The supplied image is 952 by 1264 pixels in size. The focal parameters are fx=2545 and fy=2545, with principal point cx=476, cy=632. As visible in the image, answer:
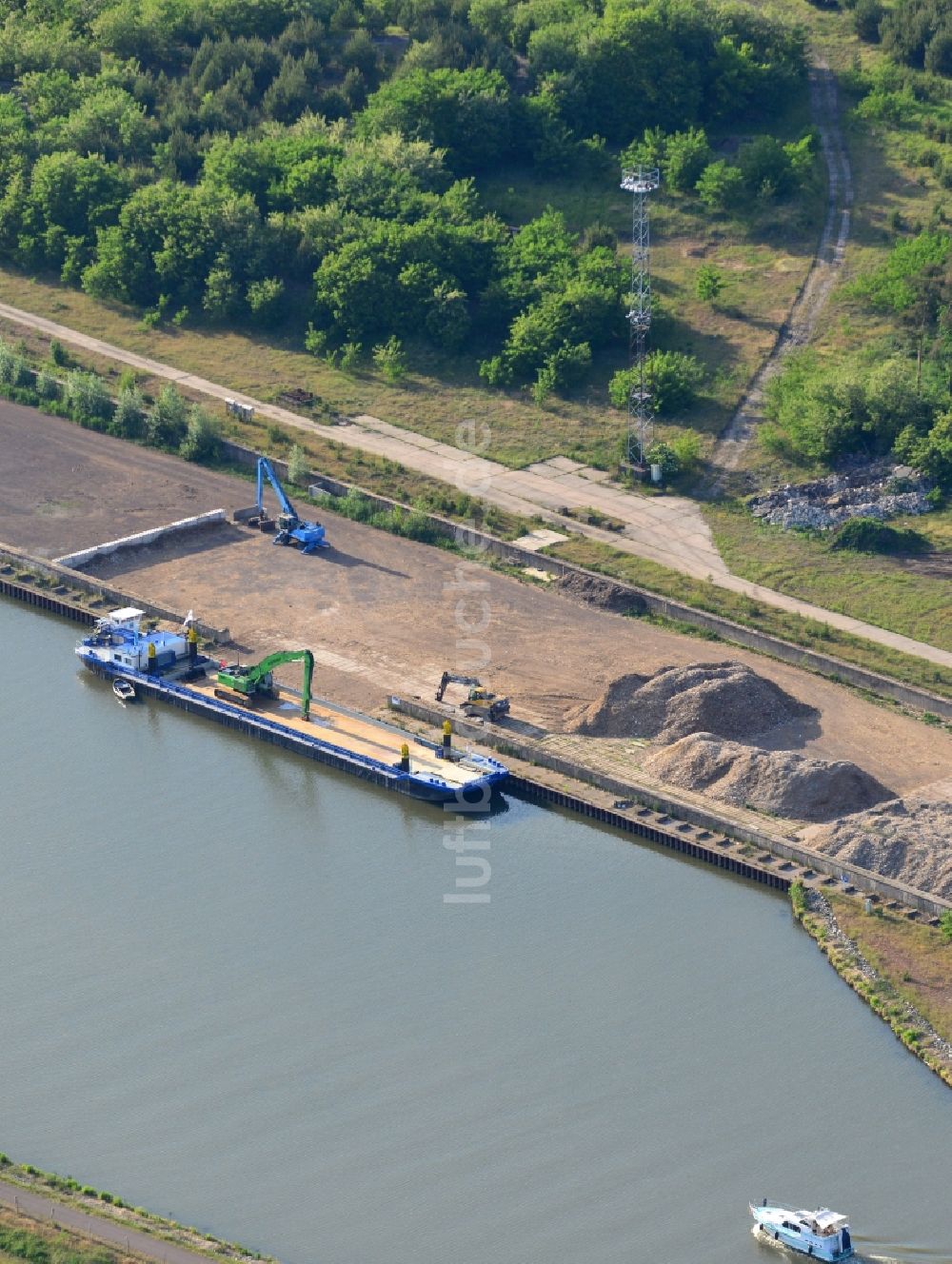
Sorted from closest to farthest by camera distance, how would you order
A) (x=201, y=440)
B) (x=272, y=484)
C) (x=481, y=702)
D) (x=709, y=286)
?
(x=481, y=702) → (x=272, y=484) → (x=201, y=440) → (x=709, y=286)

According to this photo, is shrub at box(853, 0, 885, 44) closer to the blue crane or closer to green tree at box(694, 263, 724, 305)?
green tree at box(694, 263, 724, 305)

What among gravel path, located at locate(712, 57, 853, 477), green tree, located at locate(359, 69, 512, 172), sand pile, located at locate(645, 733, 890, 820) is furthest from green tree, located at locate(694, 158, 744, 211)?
sand pile, located at locate(645, 733, 890, 820)

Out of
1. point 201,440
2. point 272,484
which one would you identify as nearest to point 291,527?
point 272,484

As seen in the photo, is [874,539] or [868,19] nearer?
[874,539]

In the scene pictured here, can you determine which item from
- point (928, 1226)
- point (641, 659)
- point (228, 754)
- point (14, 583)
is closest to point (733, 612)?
point (641, 659)

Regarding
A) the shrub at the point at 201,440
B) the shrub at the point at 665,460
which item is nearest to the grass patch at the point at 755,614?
the shrub at the point at 665,460

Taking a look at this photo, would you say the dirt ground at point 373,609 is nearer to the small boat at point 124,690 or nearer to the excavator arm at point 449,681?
the excavator arm at point 449,681

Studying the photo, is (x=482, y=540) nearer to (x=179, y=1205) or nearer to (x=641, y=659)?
(x=641, y=659)

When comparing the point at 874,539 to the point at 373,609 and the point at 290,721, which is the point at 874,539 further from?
the point at 290,721
